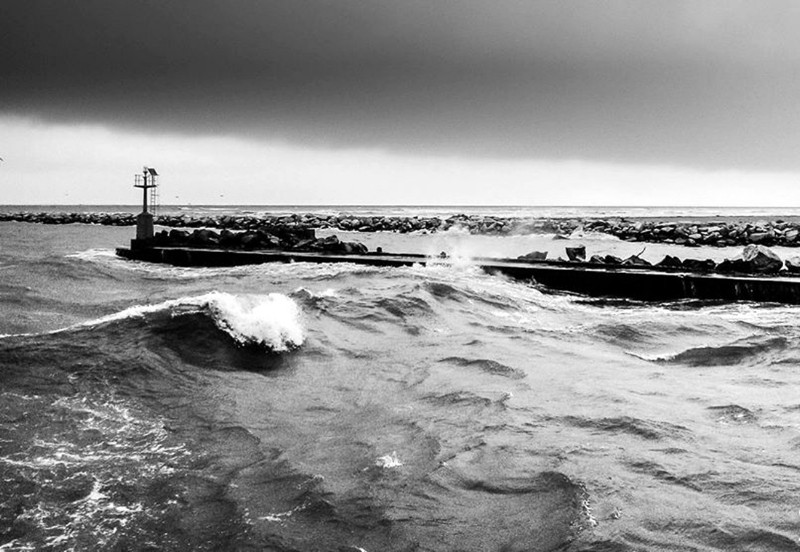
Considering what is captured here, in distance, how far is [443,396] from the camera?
219 inches

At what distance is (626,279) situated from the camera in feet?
43.8

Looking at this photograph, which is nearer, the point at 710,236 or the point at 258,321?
the point at 258,321

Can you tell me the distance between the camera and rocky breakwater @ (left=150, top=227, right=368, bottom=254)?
65.3 feet

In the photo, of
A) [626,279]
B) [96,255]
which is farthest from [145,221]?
[626,279]

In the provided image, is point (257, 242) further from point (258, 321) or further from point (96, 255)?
point (258, 321)

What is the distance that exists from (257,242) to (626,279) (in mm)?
12440

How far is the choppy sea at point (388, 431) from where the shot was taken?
3146 millimetres

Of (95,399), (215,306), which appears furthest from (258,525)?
(215,306)

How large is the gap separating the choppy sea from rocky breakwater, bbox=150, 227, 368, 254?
33.5 feet

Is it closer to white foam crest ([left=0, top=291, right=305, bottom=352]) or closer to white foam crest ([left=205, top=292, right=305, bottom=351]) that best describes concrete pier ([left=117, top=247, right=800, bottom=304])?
white foam crest ([left=0, top=291, right=305, bottom=352])

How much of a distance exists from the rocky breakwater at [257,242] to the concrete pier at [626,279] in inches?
60.3

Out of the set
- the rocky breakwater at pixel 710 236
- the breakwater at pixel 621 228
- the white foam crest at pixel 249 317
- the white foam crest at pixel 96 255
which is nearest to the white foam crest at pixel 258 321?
the white foam crest at pixel 249 317

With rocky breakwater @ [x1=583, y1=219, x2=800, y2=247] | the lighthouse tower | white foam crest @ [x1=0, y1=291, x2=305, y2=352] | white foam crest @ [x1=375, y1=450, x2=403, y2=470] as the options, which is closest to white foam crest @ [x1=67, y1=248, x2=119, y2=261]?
the lighthouse tower

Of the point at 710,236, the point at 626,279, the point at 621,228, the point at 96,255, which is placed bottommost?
the point at 96,255
